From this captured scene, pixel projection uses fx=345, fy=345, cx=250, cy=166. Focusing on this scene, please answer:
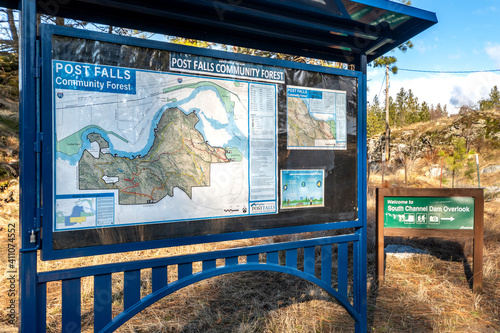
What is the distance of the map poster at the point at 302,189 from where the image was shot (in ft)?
8.14

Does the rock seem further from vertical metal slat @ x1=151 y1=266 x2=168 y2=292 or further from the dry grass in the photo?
vertical metal slat @ x1=151 y1=266 x2=168 y2=292

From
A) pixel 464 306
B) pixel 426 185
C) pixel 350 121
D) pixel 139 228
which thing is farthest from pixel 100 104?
pixel 426 185

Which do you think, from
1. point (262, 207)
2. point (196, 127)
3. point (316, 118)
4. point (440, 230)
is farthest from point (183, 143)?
point (440, 230)

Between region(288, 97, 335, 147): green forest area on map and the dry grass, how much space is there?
1692 millimetres

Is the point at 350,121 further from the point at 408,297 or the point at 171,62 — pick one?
the point at 408,297

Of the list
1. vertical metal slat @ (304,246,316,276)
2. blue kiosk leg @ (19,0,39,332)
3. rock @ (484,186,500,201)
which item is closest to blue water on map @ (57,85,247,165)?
blue kiosk leg @ (19,0,39,332)

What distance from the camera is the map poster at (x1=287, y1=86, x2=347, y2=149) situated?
2.52m

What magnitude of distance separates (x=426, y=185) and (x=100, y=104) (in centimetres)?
1297

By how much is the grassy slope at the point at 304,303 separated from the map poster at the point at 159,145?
1505mm

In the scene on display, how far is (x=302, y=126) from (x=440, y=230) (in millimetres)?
2746

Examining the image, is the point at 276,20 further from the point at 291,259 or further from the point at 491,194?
the point at 491,194

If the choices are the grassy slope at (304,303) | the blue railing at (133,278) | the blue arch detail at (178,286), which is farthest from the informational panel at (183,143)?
the grassy slope at (304,303)

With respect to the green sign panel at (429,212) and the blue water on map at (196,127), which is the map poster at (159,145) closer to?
the blue water on map at (196,127)

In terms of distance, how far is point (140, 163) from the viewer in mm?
2008
